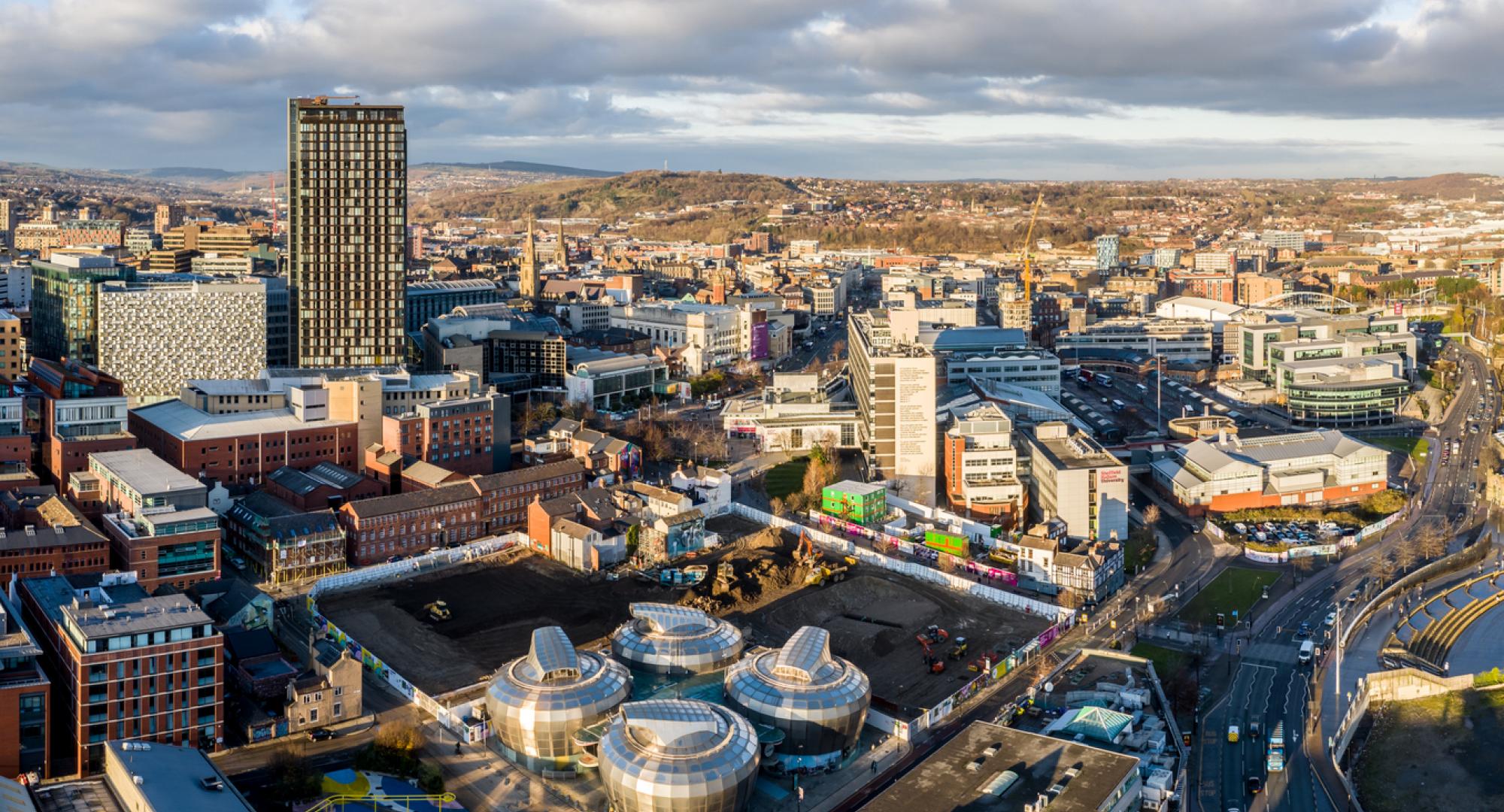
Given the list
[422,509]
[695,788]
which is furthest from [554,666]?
[422,509]

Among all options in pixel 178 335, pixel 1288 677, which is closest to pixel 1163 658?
pixel 1288 677

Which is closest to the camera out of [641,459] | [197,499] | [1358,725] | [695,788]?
[695,788]

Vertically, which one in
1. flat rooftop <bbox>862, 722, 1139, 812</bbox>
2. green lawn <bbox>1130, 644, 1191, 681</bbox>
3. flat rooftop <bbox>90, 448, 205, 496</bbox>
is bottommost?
green lawn <bbox>1130, 644, 1191, 681</bbox>

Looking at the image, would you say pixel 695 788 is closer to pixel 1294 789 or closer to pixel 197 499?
pixel 1294 789

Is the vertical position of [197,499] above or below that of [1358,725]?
above

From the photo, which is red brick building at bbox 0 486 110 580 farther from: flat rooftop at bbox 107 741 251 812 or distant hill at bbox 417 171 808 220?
distant hill at bbox 417 171 808 220

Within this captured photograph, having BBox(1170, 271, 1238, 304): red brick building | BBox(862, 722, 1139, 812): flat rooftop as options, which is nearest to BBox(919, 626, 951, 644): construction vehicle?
BBox(862, 722, 1139, 812): flat rooftop

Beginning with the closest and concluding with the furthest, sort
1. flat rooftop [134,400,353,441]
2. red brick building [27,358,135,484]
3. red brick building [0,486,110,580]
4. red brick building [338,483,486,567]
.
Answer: red brick building [0,486,110,580] < red brick building [338,483,486,567] < red brick building [27,358,135,484] < flat rooftop [134,400,353,441]
